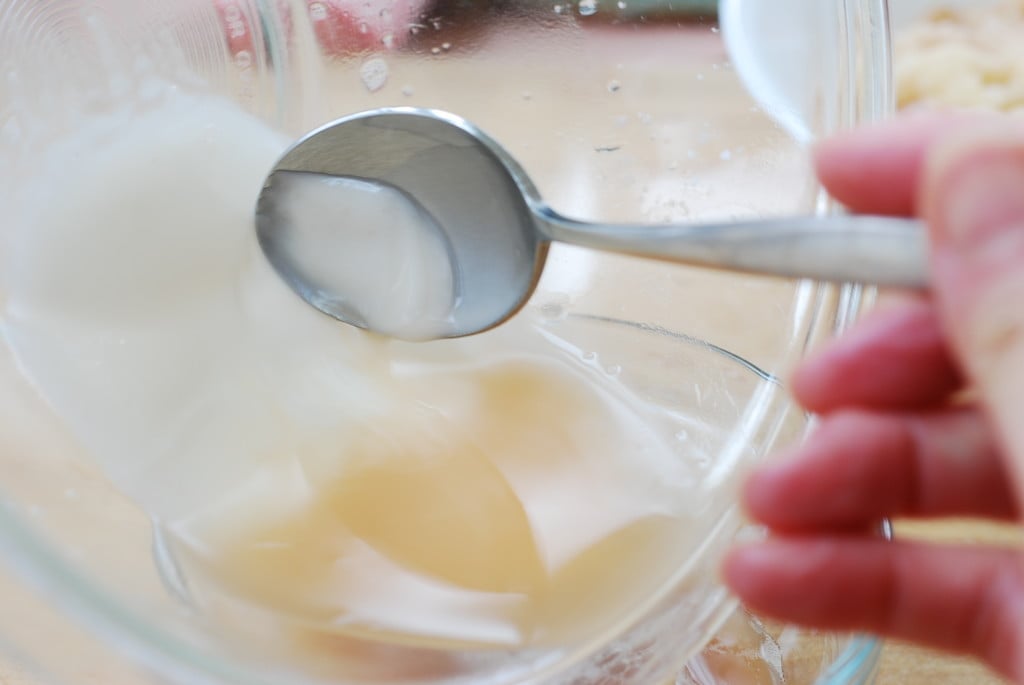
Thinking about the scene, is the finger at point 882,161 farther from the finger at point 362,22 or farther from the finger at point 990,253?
the finger at point 362,22

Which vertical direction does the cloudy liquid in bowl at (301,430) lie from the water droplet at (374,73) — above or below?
below

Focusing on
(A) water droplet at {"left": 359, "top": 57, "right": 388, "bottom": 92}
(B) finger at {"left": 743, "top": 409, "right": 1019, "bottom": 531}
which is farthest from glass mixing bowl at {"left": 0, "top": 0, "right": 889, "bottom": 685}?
(B) finger at {"left": 743, "top": 409, "right": 1019, "bottom": 531}

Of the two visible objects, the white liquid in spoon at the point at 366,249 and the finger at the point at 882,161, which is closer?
the finger at the point at 882,161

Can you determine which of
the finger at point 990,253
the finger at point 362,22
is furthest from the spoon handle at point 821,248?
the finger at point 362,22

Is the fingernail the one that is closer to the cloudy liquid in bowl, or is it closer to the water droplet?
the cloudy liquid in bowl

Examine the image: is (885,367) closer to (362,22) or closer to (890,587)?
(890,587)

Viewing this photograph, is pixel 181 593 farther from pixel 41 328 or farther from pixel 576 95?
pixel 576 95

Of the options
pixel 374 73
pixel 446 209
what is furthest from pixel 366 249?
pixel 374 73
